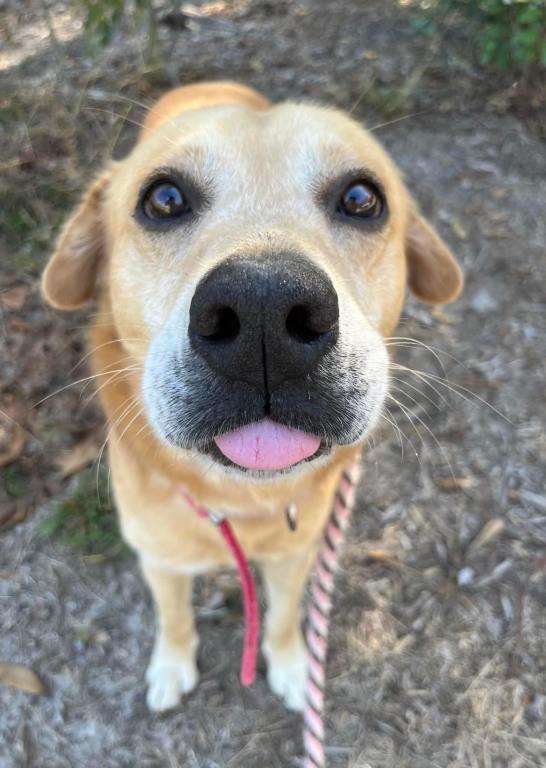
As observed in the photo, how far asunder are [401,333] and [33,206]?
2426 millimetres

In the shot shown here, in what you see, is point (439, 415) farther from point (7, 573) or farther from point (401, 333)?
point (7, 573)

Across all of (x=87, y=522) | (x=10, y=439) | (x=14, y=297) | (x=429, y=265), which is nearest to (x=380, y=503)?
(x=429, y=265)

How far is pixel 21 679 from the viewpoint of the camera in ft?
8.65

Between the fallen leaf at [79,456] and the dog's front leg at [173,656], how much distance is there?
0.83m

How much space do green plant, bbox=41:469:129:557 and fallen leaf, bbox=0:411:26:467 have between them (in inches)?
12.8

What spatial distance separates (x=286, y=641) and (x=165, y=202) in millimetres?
1931

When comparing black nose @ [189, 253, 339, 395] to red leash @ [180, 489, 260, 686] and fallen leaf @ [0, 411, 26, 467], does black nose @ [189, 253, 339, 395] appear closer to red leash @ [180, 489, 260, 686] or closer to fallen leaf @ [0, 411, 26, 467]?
red leash @ [180, 489, 260, 686]

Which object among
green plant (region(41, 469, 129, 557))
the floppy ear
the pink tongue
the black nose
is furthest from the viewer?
green plant (region(41, 469, 129, 557))

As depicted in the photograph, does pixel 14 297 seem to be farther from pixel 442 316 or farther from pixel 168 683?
pixel 442 316

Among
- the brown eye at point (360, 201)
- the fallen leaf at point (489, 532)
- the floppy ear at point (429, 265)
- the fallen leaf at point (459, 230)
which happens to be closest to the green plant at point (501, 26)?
the fallen leaf at point (459, 230)

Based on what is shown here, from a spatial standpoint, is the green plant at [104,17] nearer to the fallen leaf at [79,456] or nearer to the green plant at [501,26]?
the green plant at [501,26]

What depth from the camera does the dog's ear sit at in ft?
7.09

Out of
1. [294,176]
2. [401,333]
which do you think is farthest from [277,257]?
[401,333]

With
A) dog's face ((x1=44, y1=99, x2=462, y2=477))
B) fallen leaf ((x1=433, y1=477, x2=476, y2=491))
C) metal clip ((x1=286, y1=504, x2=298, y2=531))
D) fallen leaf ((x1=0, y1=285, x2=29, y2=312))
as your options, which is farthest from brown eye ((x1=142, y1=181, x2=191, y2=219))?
fallen leaf ((x1=433, y1=477, x2=476, y2=491))
